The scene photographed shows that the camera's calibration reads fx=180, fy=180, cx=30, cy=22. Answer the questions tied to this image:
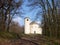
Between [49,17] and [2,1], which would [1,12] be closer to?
[2,1]

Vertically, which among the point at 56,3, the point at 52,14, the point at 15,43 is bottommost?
the point at 15,43

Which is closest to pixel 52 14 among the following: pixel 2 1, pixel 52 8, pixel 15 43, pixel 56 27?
pixel 52 8

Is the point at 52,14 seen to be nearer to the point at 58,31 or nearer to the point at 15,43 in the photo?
the point at 58,31

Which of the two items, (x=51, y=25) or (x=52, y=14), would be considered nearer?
(x=52, y=14)

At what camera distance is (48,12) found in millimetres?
32219

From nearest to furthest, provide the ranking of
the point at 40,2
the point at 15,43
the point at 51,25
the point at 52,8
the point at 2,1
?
the point at 15,43 → the point at 2,1 → the point at 52,8 → the point at 40,2 → the point at 51,25

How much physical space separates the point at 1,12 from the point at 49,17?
879cm

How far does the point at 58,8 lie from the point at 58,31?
420cm

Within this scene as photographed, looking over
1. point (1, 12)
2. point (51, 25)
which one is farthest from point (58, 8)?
point (1, 12)

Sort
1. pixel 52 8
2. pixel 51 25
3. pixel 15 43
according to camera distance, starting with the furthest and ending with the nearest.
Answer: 1. pixel 51 25
2. pixel 52 8
3. pixel 15 43

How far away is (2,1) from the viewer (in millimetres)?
26484

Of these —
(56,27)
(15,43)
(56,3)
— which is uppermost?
(56,3)

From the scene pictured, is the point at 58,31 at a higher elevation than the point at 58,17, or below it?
below

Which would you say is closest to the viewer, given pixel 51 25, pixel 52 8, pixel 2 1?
pixel 2 1
